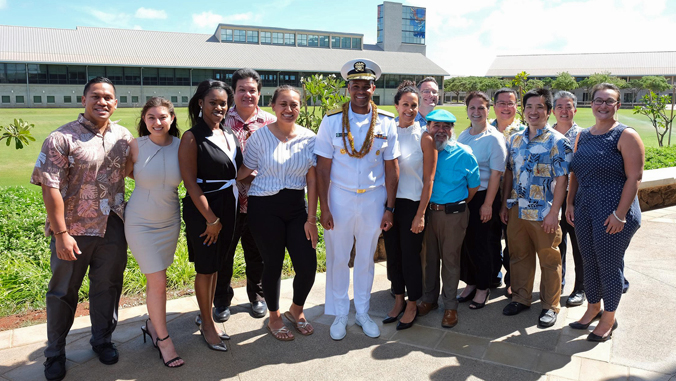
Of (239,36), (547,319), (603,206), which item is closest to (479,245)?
(547,319)

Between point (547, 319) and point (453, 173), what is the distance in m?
1.41

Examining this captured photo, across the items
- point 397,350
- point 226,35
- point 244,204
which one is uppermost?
point 226,35

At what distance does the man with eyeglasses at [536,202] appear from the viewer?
3.88 metres

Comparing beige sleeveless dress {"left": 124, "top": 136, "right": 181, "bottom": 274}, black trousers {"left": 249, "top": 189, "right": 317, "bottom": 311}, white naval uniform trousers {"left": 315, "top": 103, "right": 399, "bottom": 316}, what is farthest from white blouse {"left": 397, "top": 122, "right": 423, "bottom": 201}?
beige sleeveless dress {"left": 124, "top": 136, "right": 181, "bottom": 274}

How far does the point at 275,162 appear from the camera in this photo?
3.61m

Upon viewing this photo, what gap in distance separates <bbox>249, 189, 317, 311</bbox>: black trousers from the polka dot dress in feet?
6.96

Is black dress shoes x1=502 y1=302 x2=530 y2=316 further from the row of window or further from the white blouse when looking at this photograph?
the row of window

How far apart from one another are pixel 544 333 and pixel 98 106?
363 centimetres

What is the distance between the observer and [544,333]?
386 centimetres

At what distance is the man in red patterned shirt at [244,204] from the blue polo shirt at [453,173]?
1.47 m

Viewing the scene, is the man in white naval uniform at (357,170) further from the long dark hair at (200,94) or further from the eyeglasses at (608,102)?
the eyeglasses at (608,102)

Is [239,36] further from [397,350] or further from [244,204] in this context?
[397,350]

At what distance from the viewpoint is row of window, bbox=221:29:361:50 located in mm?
68750

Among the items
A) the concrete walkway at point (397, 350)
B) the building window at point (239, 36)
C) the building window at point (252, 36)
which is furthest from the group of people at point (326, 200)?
the building window at point (252, 36)
